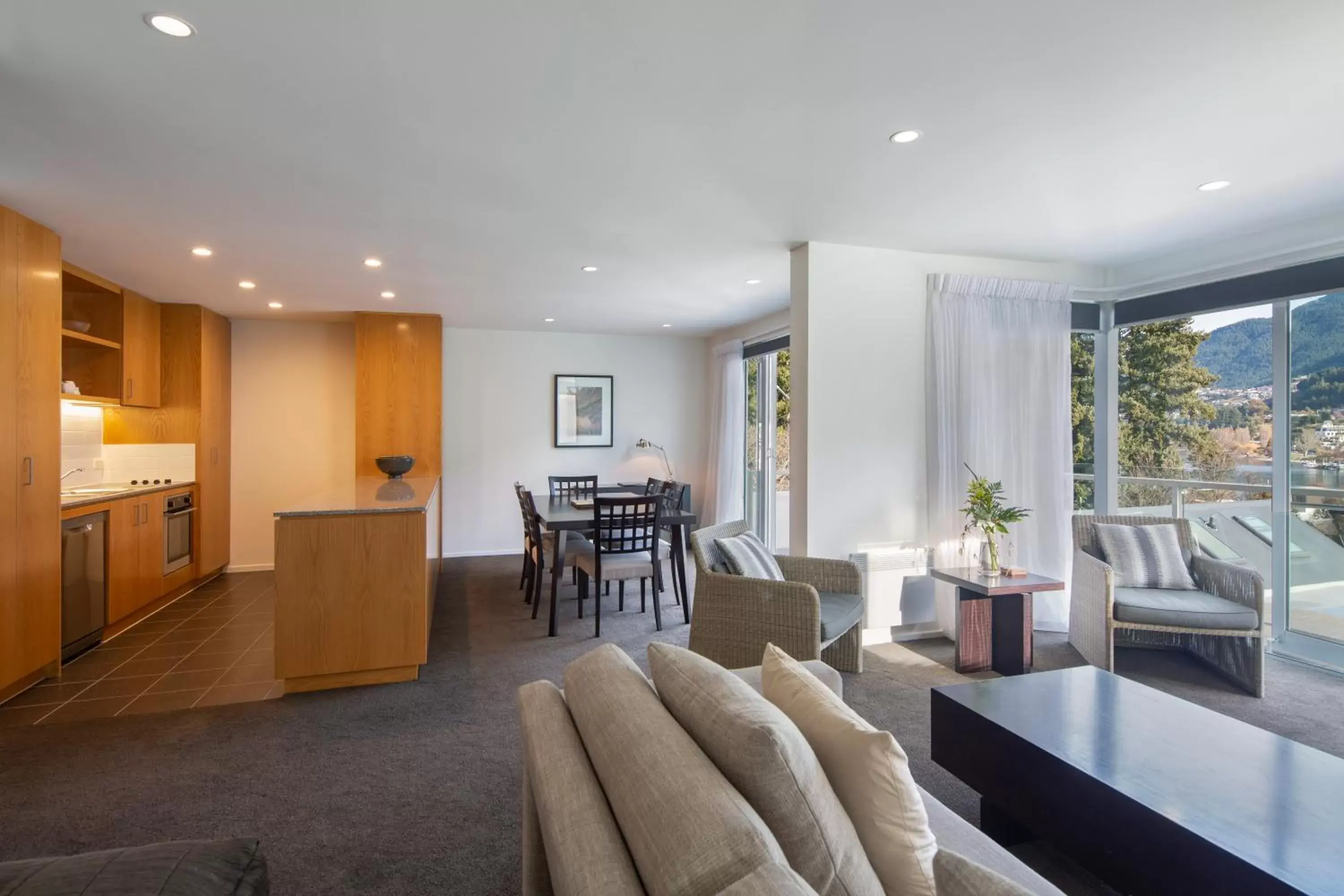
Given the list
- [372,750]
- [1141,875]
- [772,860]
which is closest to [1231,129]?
[1141,875]

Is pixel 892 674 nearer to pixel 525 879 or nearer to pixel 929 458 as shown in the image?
pixel 929 458

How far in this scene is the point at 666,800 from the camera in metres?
0.95

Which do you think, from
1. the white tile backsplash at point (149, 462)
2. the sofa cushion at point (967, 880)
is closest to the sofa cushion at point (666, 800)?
the sofa cushion at point (967, 880)

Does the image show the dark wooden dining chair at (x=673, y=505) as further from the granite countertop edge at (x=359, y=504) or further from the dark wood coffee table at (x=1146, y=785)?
the dark wood coffee table at (x=1146, y=785)

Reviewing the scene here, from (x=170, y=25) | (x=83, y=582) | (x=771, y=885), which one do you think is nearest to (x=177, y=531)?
(x=83, y=582)

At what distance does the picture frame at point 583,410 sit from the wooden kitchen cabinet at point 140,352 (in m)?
3.44

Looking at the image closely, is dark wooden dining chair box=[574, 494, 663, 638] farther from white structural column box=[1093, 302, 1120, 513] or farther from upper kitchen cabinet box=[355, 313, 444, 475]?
white structural column box=[1093, 302, 1120, 513]

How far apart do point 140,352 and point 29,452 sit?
7.18 feet

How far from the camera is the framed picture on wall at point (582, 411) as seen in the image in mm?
7113

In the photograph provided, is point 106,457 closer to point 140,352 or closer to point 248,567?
point 140,352

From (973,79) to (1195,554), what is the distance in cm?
312

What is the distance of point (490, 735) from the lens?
2.78 meters

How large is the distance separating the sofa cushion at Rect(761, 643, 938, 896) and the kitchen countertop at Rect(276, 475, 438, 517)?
107 inches

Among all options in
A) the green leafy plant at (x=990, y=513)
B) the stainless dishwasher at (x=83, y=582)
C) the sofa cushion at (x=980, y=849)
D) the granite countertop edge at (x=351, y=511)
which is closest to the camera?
the sofa cushion at (x=980, y=849)
